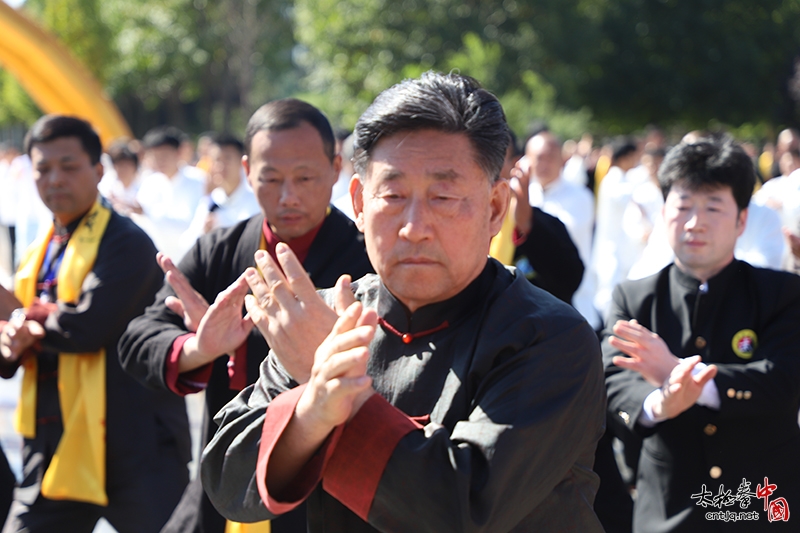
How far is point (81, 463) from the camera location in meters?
3.64

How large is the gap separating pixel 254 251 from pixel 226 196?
14.2ft

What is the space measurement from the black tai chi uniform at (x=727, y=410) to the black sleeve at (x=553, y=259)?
0.93m

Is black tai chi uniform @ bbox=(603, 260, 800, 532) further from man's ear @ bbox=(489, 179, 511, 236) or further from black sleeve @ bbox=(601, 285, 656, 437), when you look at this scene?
→ man's ear @ bbox=(489, 179, 511, 236)

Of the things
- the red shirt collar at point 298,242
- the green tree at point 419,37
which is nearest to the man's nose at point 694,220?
the red shirt collar at point 298,242

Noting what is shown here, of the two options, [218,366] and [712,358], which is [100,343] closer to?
[218,366]

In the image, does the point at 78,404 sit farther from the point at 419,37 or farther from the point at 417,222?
the point at 419,37

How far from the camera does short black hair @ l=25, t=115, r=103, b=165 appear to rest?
3963 mm

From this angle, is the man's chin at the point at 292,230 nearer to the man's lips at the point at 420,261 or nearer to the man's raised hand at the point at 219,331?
the man's raised hand at the point at 219,331

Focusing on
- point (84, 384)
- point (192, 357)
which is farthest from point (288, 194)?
point (84, 384)

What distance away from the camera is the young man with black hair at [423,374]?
157 centimetres

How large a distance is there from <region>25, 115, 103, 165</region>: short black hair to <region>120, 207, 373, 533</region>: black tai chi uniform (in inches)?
44.6

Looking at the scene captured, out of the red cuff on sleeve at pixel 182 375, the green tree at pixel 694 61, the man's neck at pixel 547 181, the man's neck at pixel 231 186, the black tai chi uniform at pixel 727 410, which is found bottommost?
the black tai chi uniform at pixel 727 410

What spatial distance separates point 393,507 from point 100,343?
2390mm

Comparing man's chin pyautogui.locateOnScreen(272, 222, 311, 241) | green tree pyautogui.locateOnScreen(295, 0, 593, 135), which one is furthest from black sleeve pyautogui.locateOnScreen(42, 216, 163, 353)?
green tree pyautogui.locateOnScreen(295, 0, 593, 135)
